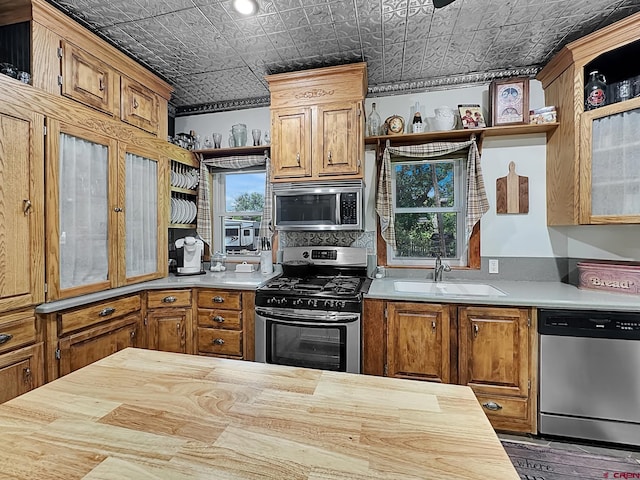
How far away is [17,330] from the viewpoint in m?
1.71

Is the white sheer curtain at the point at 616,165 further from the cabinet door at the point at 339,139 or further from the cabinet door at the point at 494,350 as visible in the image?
the cabinet door at the point at 339,139

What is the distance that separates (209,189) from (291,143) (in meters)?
1.18

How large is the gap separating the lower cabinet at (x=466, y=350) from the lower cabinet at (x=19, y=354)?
1988 millimetres

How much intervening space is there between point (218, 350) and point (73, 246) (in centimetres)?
126

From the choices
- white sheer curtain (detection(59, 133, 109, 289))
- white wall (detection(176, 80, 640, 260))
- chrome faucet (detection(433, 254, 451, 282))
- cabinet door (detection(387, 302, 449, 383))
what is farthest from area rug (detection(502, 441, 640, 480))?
white sheer curtain (detection(59, 133, 109, 289))

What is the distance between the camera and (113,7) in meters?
1.93

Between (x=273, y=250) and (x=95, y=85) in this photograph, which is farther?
(x=273, y=250)

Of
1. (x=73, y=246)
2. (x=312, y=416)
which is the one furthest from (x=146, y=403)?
(x=73, y=246)

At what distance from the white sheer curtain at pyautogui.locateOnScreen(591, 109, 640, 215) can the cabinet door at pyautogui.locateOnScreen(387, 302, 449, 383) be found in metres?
1.30

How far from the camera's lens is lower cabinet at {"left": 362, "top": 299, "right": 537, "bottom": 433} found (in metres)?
2.04

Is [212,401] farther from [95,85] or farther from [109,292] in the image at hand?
[95,85]

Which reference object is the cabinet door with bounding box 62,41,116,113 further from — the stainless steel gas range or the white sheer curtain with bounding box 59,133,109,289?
the stainless steel gas range

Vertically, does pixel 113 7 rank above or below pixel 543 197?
above

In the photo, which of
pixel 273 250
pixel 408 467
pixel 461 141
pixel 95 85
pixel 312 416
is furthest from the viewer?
pixel 273 250
